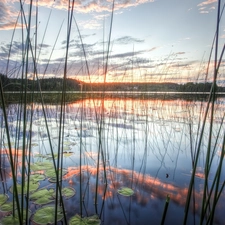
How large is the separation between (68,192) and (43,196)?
0.25m

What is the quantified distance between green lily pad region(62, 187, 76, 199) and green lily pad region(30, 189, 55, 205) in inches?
4.7

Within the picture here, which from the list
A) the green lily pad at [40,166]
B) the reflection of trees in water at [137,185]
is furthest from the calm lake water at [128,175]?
the green lily pad at [40,166]

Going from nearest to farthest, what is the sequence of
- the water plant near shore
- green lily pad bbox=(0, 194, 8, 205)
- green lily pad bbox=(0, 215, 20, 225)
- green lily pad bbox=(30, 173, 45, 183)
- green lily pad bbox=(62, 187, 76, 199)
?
1. the water plant near shore
2. green lily pad bbox=(0, 215, 20, 225)
3. green lily pad bbox=(0, 194, 8, 205)
4. green lily pad bbox=(62, 187, 76, 199)
5. green lily pad bbox=(30, 173, 45, 183)

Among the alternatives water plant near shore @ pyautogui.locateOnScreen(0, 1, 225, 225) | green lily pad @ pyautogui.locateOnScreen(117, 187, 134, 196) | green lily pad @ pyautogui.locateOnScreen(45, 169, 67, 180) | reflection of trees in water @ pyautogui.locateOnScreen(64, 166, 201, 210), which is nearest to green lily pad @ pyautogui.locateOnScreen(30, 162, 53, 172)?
water plant near shore @ pyautogui.locateOnScreen(0, 1, 225, 225)

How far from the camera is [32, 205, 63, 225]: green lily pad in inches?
58.5

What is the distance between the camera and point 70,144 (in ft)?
11.7

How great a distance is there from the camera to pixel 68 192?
1948 millimetres

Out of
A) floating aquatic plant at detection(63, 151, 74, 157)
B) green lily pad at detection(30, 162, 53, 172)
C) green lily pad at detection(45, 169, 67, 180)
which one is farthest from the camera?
floating aquatic plant at detection(63, 151, 74, 157)

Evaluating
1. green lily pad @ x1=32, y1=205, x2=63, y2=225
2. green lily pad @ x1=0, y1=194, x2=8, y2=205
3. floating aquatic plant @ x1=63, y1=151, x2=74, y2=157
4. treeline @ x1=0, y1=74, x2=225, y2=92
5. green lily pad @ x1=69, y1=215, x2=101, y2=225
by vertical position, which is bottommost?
green lily pad @ x1=69, y1=215, x2=101, y2=225

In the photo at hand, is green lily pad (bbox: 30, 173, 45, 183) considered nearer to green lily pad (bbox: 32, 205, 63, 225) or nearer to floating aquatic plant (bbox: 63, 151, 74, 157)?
green lily pad (bbox: 32, 205, 63, 225)

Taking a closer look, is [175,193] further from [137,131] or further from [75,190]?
[137,131]

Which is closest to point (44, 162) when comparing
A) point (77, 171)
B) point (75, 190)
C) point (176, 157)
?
point (77, 171)

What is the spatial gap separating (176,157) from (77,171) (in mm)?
1566

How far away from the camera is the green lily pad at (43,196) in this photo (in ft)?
5.67
